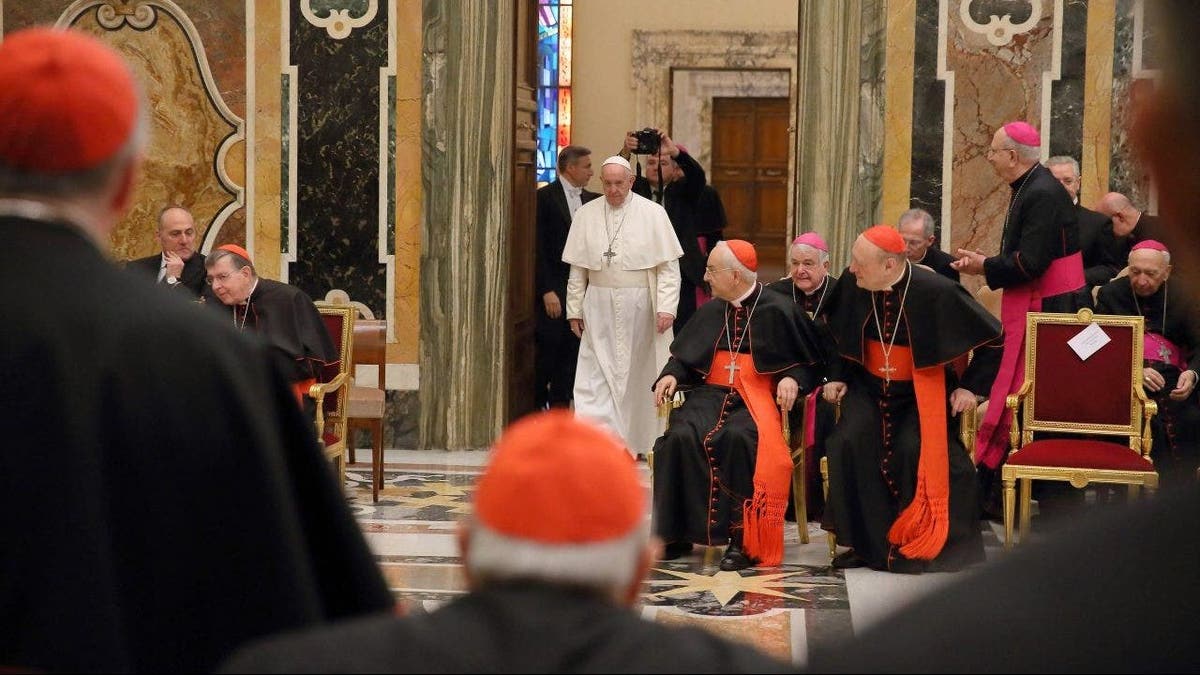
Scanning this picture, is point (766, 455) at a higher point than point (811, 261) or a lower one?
lower

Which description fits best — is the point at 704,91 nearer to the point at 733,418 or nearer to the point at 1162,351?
the point at 1162,351

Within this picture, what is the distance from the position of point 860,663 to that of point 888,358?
6.70 m

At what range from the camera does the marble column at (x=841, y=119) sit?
963 centimetres

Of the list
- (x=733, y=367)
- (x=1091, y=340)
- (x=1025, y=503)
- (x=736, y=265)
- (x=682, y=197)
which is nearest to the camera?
(x=1025, y=503)

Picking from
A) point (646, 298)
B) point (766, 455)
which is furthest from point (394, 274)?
point (766, 455)

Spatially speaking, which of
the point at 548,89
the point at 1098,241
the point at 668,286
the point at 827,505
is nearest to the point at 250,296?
the point at 668,286

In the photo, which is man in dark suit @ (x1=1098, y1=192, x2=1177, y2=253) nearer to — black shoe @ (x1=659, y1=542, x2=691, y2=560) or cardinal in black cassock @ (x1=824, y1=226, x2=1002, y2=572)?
cardinal in black cassock @ (x1=824, y1=226, x2=1002, y2=572)

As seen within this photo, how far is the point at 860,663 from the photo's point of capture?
69cm

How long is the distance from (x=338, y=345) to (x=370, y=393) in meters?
0.63

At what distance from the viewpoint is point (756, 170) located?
19047 mm

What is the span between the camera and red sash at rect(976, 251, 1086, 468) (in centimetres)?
812

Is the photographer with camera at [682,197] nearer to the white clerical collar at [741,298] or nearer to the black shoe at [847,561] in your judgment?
the white clerical collar at [741,298]

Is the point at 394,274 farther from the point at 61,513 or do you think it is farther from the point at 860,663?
the point at 860,663

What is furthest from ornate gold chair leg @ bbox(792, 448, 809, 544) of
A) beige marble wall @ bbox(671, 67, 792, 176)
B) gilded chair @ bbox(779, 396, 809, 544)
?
beige marble wall @ bbox(671, 67, 792, 176)
